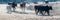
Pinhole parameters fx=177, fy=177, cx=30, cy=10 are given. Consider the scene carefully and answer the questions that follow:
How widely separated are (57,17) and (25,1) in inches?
16.3

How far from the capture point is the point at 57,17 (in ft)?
6.48

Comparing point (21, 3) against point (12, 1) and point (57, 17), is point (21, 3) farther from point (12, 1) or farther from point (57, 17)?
point (57, 17)

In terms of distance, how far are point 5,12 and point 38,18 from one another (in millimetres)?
392

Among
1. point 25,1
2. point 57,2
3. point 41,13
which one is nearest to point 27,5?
point 25,1

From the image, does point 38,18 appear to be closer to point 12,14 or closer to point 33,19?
point 33,19

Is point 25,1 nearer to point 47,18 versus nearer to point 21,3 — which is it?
point 21,3

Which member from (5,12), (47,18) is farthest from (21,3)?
(47,18)

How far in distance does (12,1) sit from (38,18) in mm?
369

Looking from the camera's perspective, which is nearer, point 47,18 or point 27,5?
point 47,18

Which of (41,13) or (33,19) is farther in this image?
(41,13)

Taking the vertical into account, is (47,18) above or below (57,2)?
below

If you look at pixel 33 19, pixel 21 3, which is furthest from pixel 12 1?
pixel 33 19

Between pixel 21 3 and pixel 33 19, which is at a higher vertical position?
pixel 21 3

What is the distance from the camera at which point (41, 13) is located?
2.09 m
